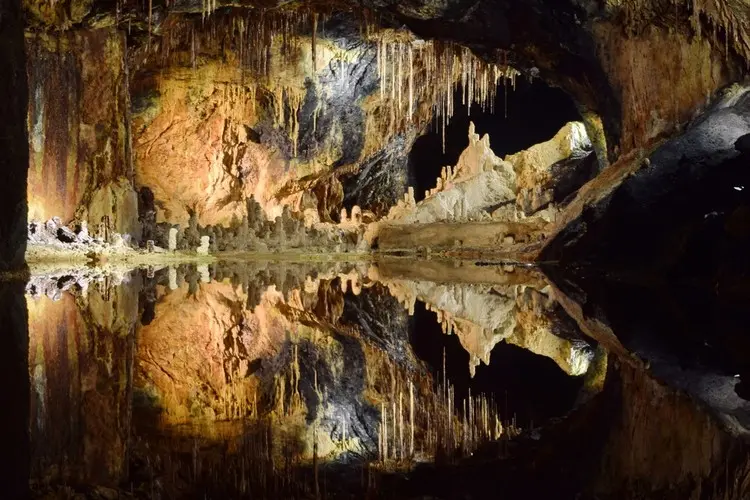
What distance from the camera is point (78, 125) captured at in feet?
39.2

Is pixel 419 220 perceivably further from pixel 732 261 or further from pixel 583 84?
pixel 732 261

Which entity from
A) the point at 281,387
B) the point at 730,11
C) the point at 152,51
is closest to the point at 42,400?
the point at 281,387

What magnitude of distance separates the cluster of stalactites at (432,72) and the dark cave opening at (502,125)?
2.77 ft

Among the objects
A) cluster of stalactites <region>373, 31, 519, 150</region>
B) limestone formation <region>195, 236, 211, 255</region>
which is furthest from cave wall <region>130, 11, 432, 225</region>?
limestone formation <region>195, 236, 211, 255</region>

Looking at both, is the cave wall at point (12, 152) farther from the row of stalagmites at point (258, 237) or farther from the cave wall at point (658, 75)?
the cave wall at point (658, 75)

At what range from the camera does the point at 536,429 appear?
94.9 inches

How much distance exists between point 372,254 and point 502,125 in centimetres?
506

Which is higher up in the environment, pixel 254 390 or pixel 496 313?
pixel 496 313

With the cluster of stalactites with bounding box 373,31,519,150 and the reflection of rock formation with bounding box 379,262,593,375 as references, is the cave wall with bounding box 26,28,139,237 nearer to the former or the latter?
the cluster of stalactites with bounding box 373,31,519,150

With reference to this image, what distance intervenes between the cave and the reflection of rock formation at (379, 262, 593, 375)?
1.9 inches

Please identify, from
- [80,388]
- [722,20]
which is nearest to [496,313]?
[80,388]

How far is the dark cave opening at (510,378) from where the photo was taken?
8.95ft

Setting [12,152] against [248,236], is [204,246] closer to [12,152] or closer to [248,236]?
[248,236]

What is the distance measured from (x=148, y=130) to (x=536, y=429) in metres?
15.6
